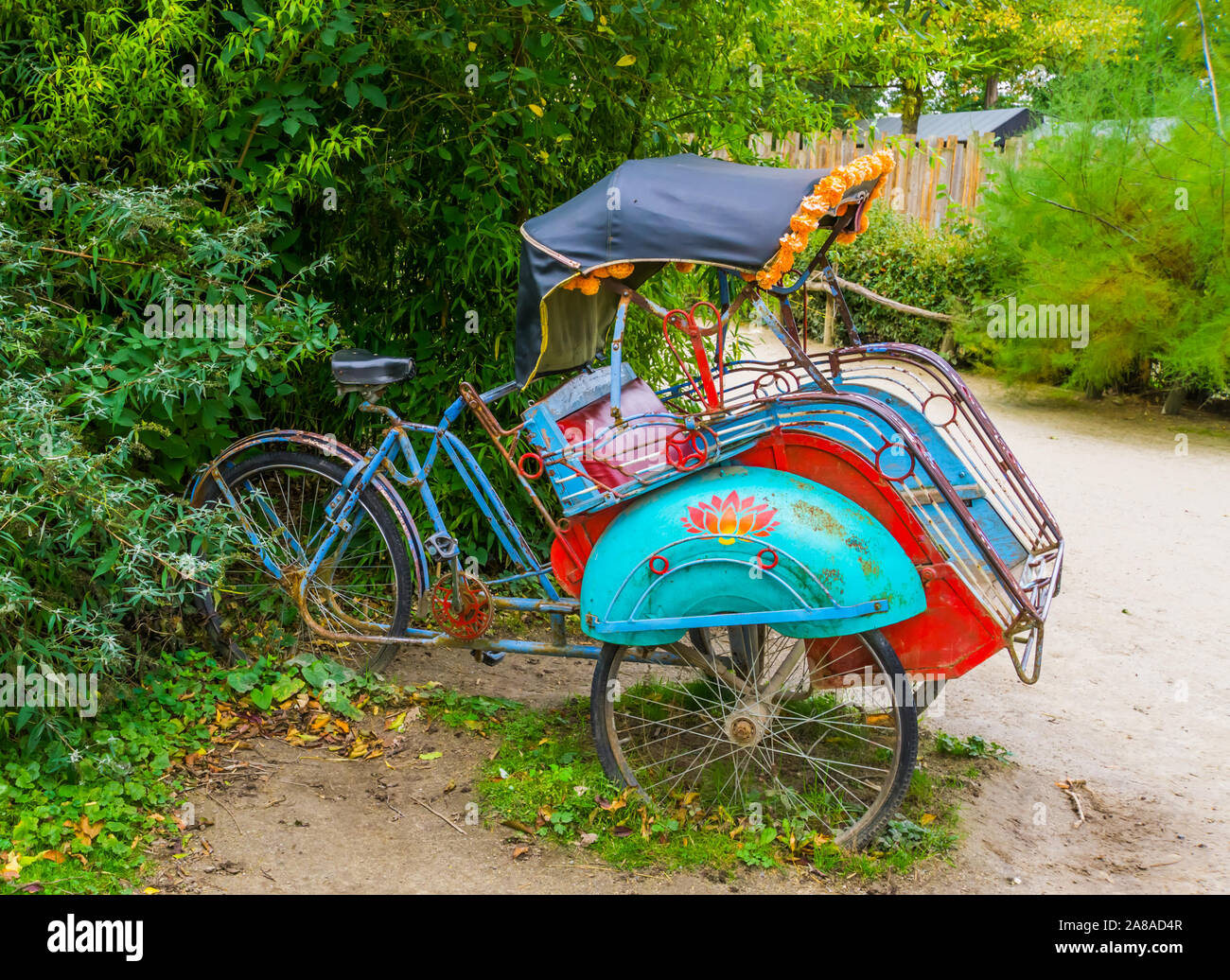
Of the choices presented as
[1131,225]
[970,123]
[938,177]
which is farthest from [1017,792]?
[970,123]

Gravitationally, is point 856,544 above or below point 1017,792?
above

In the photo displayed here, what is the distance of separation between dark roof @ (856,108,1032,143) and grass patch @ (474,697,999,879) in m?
27.4

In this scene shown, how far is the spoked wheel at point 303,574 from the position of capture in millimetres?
4227

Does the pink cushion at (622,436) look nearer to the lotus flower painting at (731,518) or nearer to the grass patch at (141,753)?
the lotus flower painting at (731,518)

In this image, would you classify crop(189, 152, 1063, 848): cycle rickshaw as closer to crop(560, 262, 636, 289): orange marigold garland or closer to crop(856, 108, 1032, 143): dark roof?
crop(560, 262, 636, 289): orange marigold garland

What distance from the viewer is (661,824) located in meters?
3.53

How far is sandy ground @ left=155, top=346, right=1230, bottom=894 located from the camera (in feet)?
10.9

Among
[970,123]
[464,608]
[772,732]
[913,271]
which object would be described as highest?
[970,123]

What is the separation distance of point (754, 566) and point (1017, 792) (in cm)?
157

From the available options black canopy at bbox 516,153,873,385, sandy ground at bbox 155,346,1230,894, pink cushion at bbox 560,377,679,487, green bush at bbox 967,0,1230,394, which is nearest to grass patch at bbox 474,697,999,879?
sandy ground at bbox 155,346,1230,894

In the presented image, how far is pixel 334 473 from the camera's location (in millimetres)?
4254

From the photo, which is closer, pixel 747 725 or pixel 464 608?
pixel 747 725

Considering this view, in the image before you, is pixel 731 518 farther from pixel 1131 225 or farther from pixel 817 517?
pixel 1131 225

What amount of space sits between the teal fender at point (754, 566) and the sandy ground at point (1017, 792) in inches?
30.7
